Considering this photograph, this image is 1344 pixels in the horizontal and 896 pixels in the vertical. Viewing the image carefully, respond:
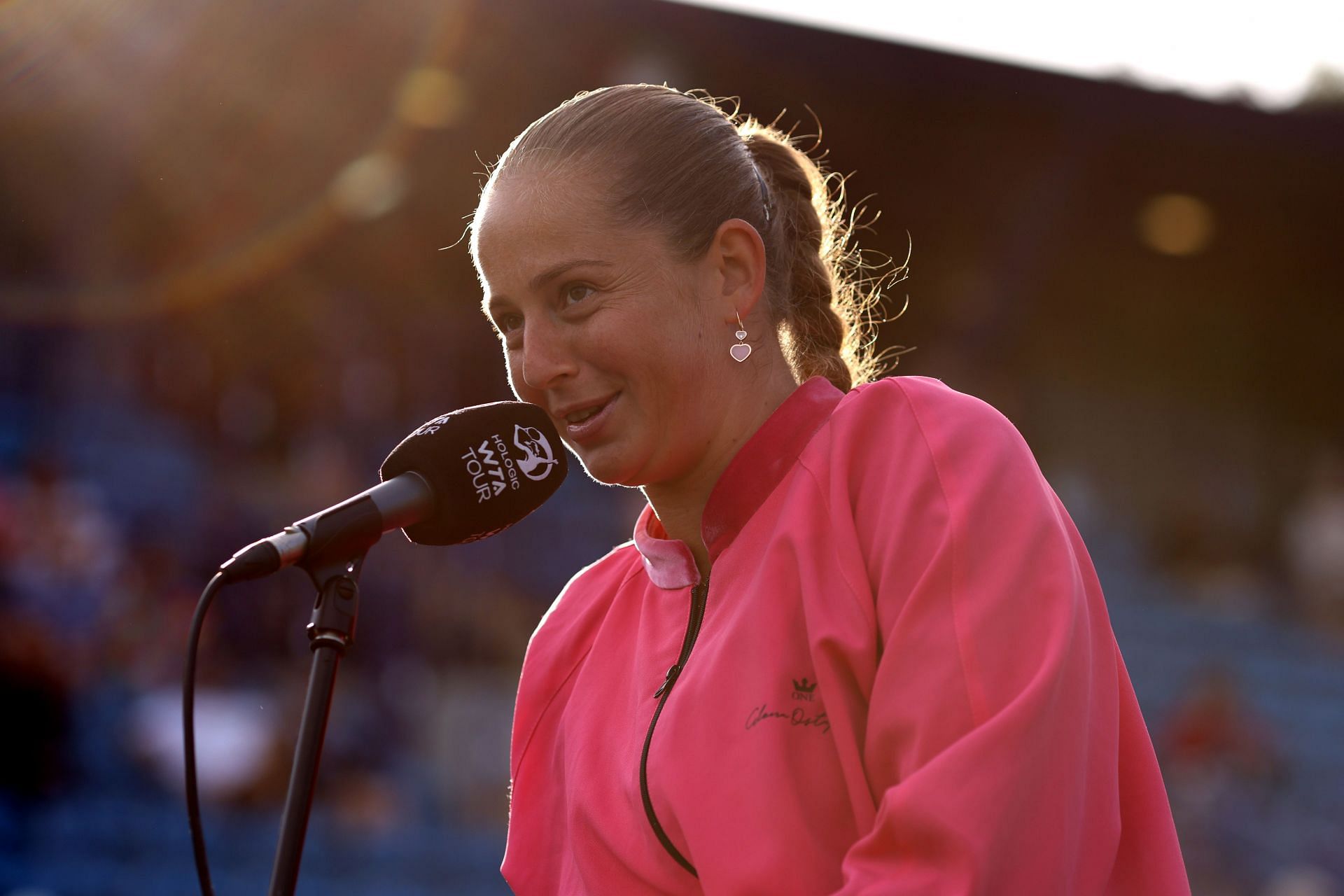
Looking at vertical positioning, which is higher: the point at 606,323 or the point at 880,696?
the point at 606,323

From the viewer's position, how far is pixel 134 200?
27.6 ft

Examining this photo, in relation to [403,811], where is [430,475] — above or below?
above

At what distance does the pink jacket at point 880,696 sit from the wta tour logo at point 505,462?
219 millimetres

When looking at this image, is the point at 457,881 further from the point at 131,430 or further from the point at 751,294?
the point at 751,294

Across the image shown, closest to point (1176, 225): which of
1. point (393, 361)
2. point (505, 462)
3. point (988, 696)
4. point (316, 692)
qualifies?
point (393, 361)

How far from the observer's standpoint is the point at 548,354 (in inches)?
73.2

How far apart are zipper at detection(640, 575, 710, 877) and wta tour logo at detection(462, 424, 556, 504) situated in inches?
10.6

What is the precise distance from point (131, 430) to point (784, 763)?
6859 mm

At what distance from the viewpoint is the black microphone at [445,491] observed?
158 cm

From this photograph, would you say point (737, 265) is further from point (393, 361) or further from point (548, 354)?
point (393, 361)

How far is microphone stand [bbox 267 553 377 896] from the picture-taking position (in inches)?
56.9

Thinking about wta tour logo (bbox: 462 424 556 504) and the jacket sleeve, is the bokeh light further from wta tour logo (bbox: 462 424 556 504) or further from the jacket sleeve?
the jacket sleeve

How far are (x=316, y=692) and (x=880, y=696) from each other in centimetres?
59

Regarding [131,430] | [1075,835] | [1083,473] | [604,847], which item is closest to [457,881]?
[131,430]
